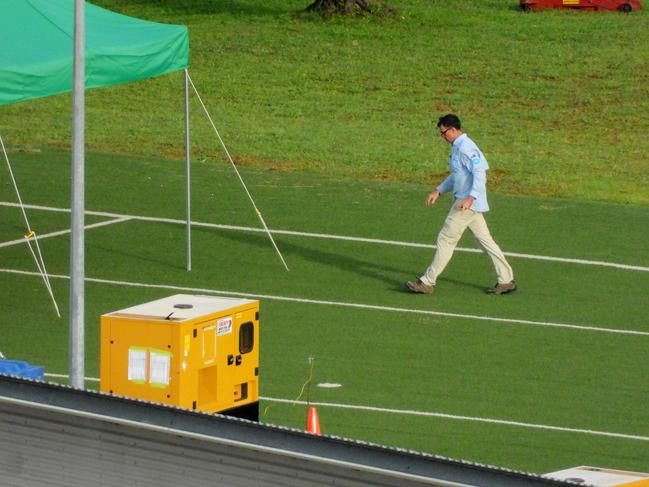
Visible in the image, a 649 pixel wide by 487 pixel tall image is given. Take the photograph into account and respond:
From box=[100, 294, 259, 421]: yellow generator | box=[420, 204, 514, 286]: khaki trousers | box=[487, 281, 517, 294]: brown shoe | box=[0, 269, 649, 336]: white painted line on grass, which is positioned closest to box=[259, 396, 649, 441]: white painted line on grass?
box=[100, 294, 259, 421]: yellow generator

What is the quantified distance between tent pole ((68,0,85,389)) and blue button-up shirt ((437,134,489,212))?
630 centimetres

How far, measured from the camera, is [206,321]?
1052 cm

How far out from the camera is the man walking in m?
15.9

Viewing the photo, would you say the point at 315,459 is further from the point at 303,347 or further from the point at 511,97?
the point at 511,97

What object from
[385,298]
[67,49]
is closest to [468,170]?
[385,298]

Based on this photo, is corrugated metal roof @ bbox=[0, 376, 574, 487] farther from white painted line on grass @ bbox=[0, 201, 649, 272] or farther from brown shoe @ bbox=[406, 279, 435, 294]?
white painted line on grass @ bbox=[0, 201, 649, 272]

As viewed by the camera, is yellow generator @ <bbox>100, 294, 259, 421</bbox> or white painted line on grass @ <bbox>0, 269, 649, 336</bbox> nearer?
yellow generator @ <bbox>100, 294, 259, 421</bbox>

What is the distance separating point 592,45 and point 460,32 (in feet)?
10.4

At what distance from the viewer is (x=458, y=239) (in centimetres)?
1608

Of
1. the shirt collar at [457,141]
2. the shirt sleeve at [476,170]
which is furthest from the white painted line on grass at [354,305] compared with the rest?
the shirt collar at [457,141]

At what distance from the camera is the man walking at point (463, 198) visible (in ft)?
52.1

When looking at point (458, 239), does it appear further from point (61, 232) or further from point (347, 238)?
point (61, 232)

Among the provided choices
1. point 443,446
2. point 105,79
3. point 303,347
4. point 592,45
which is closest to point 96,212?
point 105,79

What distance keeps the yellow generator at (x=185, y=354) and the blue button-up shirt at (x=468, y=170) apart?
532cm
